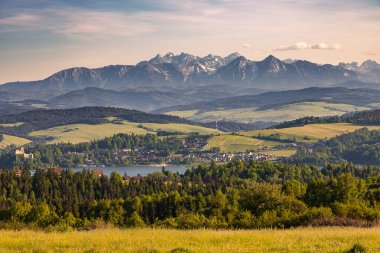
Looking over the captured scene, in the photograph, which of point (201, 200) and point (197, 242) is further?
point (201, 200)

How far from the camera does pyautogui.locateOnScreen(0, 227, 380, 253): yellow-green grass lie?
19.0 m

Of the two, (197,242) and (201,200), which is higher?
(197,242)

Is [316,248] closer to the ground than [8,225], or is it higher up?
higher up

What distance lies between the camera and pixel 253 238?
21.3 meters

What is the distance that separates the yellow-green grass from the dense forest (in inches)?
235

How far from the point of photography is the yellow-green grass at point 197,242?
746 inches

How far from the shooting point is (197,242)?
20.6 m

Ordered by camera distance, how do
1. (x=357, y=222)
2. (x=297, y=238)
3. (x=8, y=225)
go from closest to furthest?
(x=297, y=238)
(x=357, y=222)
(x=8, y=225)

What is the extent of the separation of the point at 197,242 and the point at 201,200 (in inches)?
2206

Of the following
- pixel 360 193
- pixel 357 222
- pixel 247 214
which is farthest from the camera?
pixel 360 193

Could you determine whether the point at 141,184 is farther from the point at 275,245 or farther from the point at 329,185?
the point at 275,245

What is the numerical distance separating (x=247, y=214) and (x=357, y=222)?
32.2 ft

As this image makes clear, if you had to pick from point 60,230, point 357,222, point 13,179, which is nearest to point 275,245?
point 357,222

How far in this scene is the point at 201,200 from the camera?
76.4m
